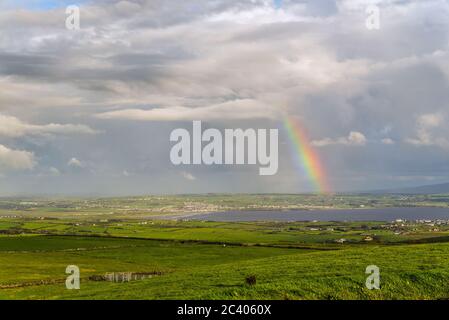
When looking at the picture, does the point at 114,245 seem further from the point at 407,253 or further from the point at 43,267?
the point at 407,253

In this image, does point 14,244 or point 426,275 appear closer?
point 426,275

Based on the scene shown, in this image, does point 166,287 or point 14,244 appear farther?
point 14,244

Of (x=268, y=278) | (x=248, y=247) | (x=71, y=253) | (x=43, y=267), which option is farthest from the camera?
(x=248, y=247)

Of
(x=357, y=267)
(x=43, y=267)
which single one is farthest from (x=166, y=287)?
(x=43, y=267)
